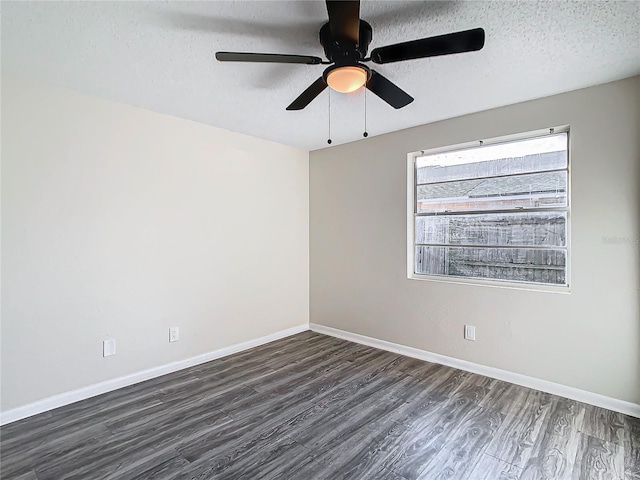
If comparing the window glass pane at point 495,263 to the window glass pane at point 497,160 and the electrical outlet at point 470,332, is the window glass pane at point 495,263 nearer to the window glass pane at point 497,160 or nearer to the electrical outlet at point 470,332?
the electrical outlet at point 470,332

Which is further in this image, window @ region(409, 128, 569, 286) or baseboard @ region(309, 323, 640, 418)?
window @ region(409, 128, 569, 286)

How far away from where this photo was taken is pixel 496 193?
3094 millimetres

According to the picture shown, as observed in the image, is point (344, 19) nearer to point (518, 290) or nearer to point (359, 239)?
point (518, 290)

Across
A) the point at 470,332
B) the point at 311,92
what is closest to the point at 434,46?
the point at 311,92

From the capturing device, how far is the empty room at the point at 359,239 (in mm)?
1841

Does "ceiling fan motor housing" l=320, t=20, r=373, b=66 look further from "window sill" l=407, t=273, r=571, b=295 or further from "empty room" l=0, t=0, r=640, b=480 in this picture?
"window sill" l=407, t=273, r=571, b=295

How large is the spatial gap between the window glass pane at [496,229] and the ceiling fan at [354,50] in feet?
5.72

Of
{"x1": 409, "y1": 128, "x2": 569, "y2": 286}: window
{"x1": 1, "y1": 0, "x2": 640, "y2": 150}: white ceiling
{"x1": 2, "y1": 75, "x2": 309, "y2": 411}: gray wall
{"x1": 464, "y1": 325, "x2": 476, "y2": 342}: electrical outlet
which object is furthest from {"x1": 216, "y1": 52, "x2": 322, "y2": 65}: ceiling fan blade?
{"x1": 464, "y1": 325, "x2": 476, "y2": 342}: electrical outlet

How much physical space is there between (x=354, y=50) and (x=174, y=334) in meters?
2.88

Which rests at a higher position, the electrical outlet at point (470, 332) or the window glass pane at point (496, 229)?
the window glass pane at point (496, 229)

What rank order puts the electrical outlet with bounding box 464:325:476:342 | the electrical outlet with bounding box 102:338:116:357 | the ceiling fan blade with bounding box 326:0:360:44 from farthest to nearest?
the electrical outlet with bounding box 464:325:476:342 → the electrical outlet with bounding box 102:338:116:357 → the ceiling fan blade with bounding box 326:0:360:44

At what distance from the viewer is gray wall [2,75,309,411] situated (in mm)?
2357

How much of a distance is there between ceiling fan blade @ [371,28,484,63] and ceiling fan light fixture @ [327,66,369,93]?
0.12 meters

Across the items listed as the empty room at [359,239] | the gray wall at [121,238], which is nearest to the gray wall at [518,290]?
the empty room at [359,239]
